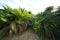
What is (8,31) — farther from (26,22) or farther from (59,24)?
(59,24)

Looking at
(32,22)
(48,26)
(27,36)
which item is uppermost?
(32,22)

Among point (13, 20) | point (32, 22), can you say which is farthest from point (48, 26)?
point (13, 20)

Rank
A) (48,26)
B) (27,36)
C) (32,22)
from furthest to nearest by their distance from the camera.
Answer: (32,22) → (27,36) → (48,26)

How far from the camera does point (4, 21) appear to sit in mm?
5398

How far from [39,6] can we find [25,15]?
3.35ft

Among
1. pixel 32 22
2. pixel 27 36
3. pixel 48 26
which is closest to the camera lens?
pixel 48 26

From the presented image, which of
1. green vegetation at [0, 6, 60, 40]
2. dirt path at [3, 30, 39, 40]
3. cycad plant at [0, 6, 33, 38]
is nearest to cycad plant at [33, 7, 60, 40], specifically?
green vegetation at [0, 6, 60, 40]

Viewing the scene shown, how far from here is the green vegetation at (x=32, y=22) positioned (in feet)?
16.5

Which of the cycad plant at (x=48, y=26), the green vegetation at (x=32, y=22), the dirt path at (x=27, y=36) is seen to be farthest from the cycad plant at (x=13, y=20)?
the cycad plant at (x=48, y=26)

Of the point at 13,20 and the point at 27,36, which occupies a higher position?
the point at 13,20

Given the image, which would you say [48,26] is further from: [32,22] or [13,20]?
[13,20]

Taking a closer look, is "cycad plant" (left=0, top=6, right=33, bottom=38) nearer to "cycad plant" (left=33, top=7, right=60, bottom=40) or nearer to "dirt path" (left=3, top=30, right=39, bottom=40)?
"dirt path" (left=3, top=30, right=39, bottom=40)

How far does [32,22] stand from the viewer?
212 inches

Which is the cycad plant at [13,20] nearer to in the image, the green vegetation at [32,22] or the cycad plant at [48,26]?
the green vegetation at [32,22]
